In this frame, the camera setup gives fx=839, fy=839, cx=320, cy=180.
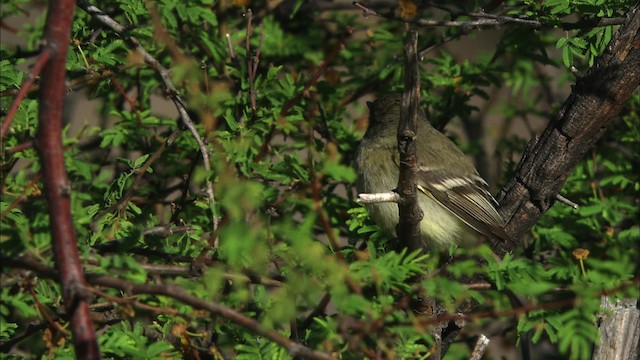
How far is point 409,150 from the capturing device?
10.8 feet

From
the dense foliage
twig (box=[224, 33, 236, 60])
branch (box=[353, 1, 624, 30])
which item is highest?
branch (box=[353, 1, 624, 30])

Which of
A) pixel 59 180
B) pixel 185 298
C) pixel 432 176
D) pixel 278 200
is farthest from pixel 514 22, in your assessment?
pixel 59 180

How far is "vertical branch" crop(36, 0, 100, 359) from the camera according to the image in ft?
7.73

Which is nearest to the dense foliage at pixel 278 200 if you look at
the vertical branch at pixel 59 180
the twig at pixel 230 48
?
the twig at pixel 230 48

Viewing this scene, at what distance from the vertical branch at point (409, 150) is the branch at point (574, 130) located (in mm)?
1339

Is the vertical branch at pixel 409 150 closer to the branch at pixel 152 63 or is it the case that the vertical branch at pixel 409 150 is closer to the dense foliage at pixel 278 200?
the dense foliage at pixel 278 200

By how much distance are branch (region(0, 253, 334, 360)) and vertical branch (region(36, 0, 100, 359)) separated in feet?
0.52

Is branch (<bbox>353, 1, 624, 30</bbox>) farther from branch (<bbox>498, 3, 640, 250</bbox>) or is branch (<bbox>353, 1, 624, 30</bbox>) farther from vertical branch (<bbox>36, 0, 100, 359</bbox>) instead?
vertical branch (<bbox>36, 0, 100, 359</bbox>)

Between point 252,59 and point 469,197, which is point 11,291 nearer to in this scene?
point 252,59

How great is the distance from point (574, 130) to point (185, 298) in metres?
2.81

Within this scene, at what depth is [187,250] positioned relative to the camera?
146 inches

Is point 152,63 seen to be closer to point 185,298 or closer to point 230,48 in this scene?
point 230,48

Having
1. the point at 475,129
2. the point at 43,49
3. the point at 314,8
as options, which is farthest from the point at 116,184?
the point at 475,129

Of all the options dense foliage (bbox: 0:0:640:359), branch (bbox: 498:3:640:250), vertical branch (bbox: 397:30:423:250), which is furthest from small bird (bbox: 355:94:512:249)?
vertical branch (bbox: 397:30:423:250)
